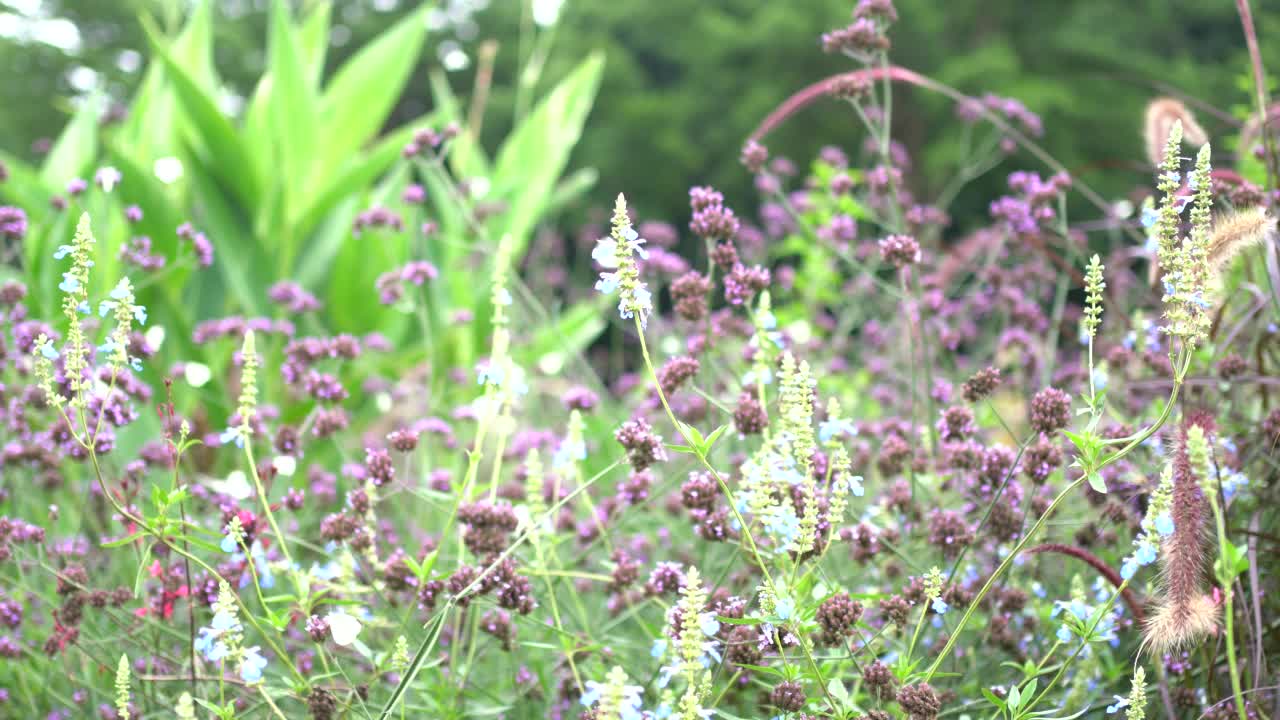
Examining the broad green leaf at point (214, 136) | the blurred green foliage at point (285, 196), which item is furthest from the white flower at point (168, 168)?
the broad green leaf at point (214, 136)

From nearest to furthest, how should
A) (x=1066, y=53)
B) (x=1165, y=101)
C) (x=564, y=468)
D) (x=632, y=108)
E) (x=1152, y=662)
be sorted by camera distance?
(x=1152, y=662)
(x=564, y=468)
(x=1165, y=101)
(x=1066, y=53)
(x=632, y=108)

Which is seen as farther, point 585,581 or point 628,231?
point 585,581

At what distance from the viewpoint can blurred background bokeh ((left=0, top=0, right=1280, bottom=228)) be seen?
11.5 meters

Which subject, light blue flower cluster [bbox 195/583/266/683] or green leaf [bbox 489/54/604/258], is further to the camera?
green leaf [bbox 489/54/604/258]

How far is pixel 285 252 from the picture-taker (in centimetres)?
407

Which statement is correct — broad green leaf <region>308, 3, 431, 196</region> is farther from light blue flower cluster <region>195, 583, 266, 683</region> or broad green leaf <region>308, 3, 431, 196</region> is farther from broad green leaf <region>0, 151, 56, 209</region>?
light blue flower cluster <region>195, 583, 266, 683</region>

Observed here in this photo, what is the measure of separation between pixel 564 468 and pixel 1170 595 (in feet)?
3.78

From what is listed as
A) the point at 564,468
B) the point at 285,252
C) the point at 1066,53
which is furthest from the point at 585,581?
the point at 1066,53

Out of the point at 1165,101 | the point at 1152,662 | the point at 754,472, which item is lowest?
the point at 1152,662

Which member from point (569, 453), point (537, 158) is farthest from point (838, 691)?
point (537, 158)

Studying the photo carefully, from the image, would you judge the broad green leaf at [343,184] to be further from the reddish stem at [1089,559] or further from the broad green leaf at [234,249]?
the reddish stem at [1089,559]

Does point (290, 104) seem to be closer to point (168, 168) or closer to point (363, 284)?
point (363, 284)

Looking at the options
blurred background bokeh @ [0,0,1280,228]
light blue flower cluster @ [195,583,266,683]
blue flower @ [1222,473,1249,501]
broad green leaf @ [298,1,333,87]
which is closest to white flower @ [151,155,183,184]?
broad green leaf @ [298,1,333,87]

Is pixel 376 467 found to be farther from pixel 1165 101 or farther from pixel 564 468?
pixel 1165 101
